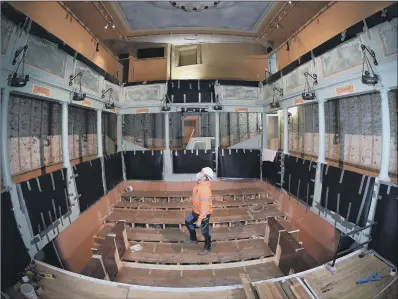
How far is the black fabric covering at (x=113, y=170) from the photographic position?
22.0 feet

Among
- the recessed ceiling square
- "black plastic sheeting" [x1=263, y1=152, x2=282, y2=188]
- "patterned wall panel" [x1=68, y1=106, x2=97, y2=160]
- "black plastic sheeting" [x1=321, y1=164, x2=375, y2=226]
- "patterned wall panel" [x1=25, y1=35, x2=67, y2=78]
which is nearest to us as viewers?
"patterned wall panel" [x1=25, y1=35, x2=67, y2=78]

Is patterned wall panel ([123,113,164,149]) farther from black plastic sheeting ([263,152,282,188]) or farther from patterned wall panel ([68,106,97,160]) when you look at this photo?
black plastic sheeting ([263,152,282,188])

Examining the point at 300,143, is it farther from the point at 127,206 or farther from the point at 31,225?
the point at 31,225

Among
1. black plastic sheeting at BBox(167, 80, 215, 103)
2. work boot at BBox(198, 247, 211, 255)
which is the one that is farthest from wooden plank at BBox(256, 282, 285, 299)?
black plastic sheeting at BBox(167, 80, 215, 103)

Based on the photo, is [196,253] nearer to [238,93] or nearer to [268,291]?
[268,291]

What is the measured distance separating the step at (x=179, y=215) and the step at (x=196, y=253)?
2.66ft

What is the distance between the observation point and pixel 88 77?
18.1 feet

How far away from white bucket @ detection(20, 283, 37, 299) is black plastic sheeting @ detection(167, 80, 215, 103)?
687cm

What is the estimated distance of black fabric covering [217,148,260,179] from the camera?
8.30m

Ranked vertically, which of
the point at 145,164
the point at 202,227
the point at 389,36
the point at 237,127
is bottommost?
the point at 202,227

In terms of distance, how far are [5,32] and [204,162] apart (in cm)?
668

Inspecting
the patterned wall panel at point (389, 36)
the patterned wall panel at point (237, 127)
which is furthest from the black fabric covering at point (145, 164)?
the patterned wall panel at point (389, 36)

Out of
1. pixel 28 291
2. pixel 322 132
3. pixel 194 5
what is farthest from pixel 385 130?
pixel 28 291

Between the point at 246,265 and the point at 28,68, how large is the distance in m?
5.58
